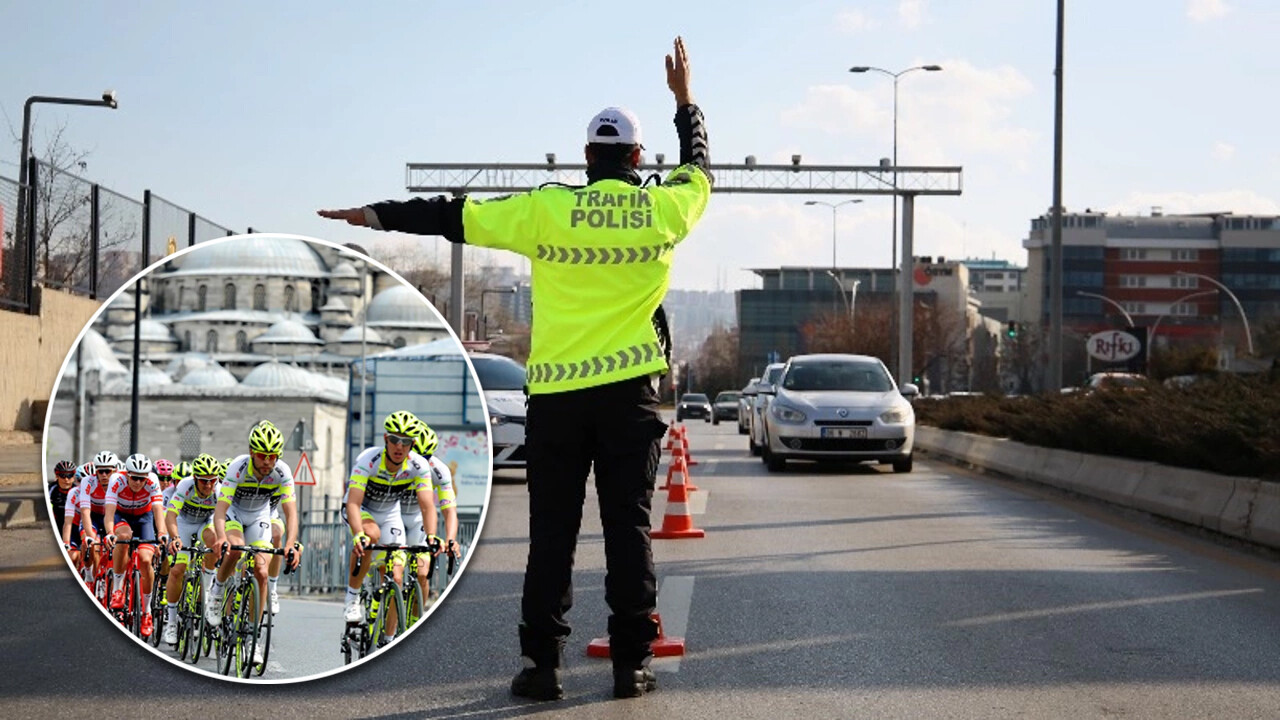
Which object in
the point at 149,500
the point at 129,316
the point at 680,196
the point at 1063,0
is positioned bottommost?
the point at 149,500

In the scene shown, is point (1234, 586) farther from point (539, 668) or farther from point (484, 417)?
point (484, 417)

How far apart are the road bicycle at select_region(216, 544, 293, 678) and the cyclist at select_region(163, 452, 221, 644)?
0.20 ft

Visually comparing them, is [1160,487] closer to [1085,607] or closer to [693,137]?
[1085,607]

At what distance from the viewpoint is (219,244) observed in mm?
3943

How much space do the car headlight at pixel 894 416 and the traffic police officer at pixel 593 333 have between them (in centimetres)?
1803

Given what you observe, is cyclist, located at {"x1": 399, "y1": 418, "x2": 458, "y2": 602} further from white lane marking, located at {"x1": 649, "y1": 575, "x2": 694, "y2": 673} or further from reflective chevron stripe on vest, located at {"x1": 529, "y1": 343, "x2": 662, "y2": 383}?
white lane marking, located at {"x1": 649, "y1": 575, "x2": 694, "y2": 673}

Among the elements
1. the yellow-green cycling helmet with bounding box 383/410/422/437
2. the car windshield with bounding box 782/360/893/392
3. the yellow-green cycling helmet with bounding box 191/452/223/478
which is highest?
the car windshield with bounding box 782/360/893/392

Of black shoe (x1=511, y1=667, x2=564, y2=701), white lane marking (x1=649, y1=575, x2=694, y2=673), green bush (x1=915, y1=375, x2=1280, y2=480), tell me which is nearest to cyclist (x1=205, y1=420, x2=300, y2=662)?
black shoe (x1=511, y1=667, x2=564, y2=701)

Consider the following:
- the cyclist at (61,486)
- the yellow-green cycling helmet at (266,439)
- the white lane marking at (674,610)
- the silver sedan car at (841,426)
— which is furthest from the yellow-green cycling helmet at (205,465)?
the silver sedan car at (841,426)

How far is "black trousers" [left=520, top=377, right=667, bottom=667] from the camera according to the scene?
234 inches

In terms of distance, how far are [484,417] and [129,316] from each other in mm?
823

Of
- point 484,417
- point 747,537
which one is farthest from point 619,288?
point 747,537

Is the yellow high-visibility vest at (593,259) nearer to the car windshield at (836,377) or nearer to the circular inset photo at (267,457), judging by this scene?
the circular inset photo at (267,457)

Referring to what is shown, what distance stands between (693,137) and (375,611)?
261 centimetres
